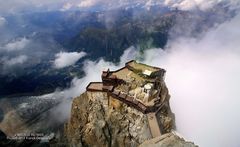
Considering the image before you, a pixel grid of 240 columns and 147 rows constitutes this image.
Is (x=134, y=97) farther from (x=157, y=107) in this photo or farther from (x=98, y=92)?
(x=98, y=92)

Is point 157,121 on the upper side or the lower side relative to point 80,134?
upper

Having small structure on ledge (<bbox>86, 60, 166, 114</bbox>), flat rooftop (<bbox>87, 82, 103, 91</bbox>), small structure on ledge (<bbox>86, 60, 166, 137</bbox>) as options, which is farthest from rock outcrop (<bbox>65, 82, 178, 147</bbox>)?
small structure on ledge (<bbox>86, 60, 166, 114</bbox>)

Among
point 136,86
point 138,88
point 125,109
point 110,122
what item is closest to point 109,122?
point 110,122

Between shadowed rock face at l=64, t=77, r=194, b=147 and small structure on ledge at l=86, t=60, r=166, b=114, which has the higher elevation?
small structure on ledge at l=86, t=60, r=166, b=114

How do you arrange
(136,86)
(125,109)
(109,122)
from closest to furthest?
(125,109)
(136,86)
(109,122)

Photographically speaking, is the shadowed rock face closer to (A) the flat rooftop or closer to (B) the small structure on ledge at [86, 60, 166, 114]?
(A) the flat rooftop

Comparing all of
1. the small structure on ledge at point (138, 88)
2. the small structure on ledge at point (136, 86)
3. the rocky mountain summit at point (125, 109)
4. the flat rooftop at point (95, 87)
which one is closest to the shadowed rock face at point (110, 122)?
the rocky mountain summit at point (125, 109)

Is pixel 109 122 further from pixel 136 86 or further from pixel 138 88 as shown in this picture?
pixel 138 88

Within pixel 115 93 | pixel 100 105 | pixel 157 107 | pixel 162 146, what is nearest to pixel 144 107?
pixel 157 107
